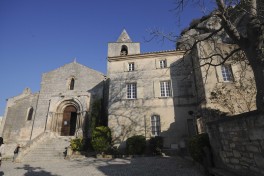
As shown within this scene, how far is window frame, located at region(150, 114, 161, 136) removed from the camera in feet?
47.9

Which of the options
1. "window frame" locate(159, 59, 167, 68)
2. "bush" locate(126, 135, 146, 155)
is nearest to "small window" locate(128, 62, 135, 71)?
"window frame" locate(159, 59, 167, 68)

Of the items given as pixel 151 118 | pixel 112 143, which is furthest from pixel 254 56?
pixel 112 143

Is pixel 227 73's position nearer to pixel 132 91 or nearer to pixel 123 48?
pixel 132 91

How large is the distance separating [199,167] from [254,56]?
4869 millimetres

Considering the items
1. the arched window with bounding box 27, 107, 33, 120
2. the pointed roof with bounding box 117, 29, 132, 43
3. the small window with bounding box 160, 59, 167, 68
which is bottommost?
the arched window with bounding box 27, 107, 33, 120

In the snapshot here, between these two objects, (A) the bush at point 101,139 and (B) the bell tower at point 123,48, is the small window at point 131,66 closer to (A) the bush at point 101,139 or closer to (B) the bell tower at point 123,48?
(B) the bell tower at point 123,48

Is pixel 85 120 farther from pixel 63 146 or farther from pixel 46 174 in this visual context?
pixel 46 174

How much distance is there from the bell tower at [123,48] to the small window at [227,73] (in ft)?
40.4

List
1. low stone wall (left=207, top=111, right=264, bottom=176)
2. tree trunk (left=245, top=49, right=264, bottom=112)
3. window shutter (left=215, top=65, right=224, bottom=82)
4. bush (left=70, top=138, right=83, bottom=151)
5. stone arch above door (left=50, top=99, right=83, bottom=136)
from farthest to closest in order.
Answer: stone arch above door (left=50, top=99, right=83, bottom=136), bush (left=70, top=138, right=83, bottom=151), window shutter (left=215, top=65, right=224, bottom=82), tree trunk (left=245, top=49, right=264, bottom=112), low stone wall (left=207, top=111, right=264, bottom=176)

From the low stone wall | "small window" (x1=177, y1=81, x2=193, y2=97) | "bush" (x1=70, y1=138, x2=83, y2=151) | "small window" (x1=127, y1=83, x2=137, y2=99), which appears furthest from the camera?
"small window" (x1=127, y1=83, x2=137, y2=99)

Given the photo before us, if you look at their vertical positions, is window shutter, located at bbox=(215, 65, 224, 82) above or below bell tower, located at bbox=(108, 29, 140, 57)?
below

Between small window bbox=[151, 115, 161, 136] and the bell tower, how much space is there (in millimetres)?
11223

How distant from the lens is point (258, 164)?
4324 millimetres

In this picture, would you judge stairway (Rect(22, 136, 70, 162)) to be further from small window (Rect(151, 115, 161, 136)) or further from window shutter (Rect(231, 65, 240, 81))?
window shutter (Rect(231, 65, 240, 81))
